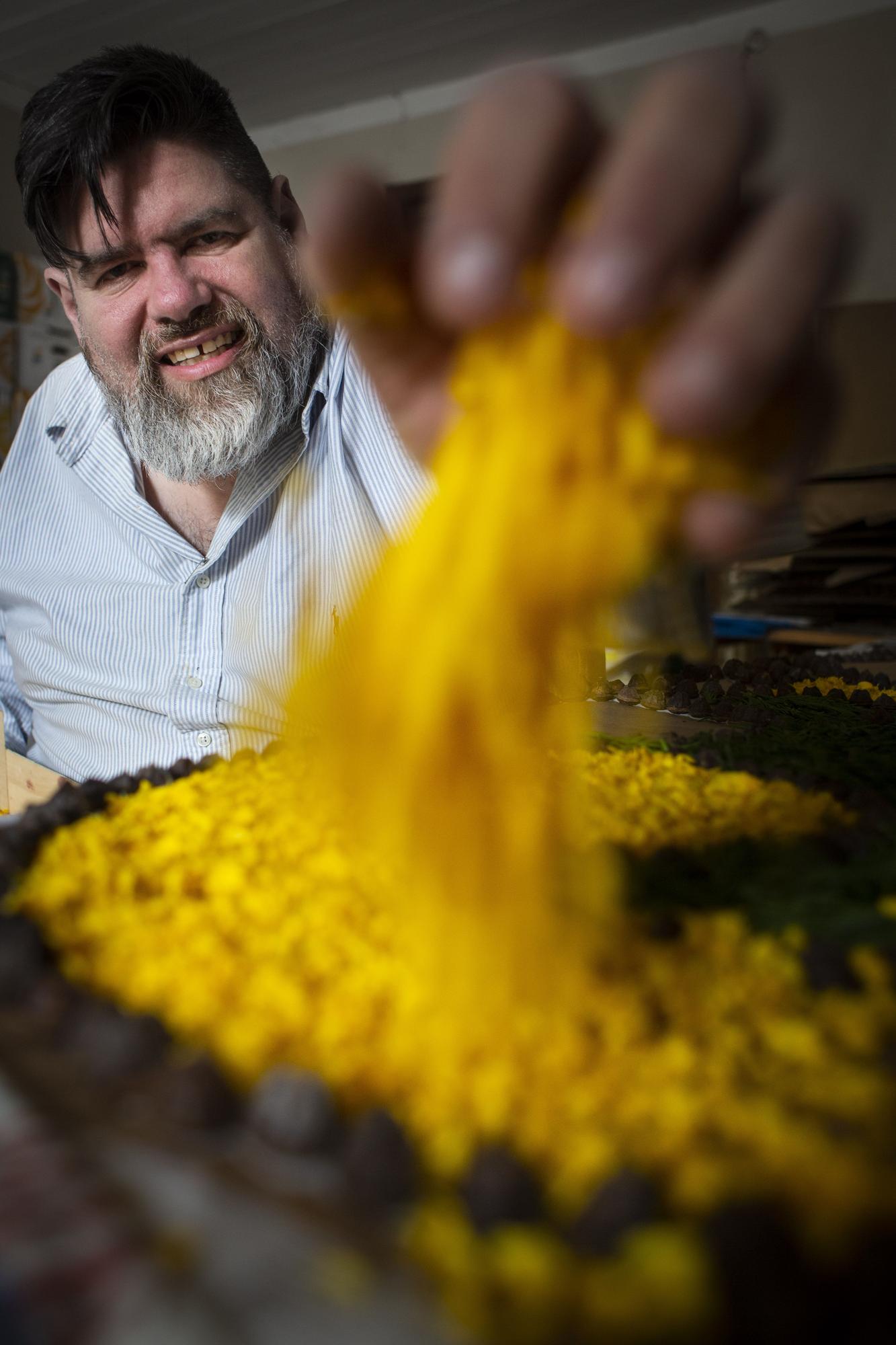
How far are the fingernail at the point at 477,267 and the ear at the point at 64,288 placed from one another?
53.2 inches

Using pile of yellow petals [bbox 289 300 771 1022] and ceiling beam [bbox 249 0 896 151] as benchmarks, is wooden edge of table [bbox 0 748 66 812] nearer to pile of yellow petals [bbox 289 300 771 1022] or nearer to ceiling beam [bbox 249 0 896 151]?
pile of yellow petals [bbox 289 300 771 1022]

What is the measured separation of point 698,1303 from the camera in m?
0.36

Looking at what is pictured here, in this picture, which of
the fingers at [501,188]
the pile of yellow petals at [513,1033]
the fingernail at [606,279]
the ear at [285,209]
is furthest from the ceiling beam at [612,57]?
the pile of yellow petals at [513,1033]

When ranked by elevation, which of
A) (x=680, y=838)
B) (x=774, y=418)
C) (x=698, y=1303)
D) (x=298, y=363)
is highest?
(x=298, y=363)

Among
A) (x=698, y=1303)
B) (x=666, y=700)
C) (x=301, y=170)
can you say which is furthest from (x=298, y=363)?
(x=301, y=170)

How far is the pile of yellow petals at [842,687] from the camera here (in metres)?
1.63

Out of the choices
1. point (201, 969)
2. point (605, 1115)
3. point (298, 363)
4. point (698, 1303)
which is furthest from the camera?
point (298, 363)

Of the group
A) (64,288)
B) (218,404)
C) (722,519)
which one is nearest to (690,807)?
(722,519)

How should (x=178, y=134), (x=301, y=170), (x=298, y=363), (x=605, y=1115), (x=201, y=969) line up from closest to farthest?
(x=605, y=1115) → (x=201, y=969) → (x=178, y=134) → (x=298, y=363) → (x=301, y=170)

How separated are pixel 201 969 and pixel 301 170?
5083 mm

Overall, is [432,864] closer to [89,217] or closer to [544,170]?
[544,170]

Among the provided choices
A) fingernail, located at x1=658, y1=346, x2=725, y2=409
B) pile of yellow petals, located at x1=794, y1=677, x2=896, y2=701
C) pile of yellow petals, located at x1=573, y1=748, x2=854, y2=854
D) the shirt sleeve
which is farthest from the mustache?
fingernail, located at x1=658, y1=346, x2=725, y2=409

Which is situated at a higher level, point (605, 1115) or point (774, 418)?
point (774, 418)

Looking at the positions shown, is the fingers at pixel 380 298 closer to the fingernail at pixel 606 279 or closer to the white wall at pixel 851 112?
the fingernail at pixel 606 279
